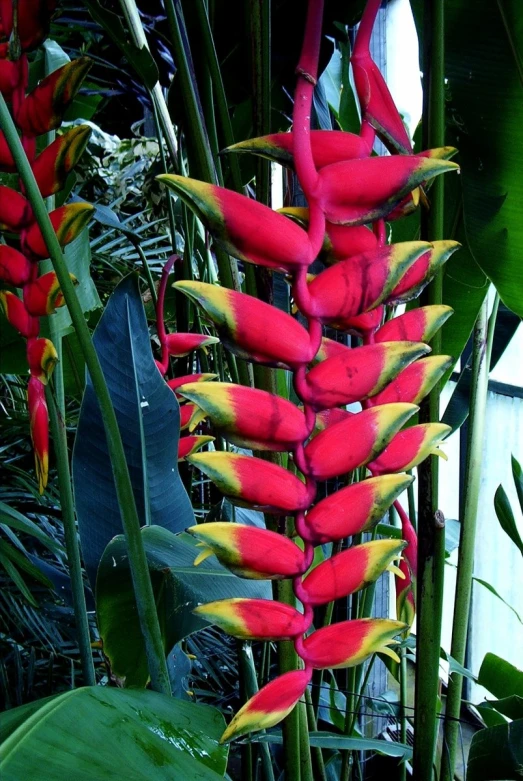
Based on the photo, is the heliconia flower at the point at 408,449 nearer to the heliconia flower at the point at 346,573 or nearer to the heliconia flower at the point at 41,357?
the heliconia flower at the point at 346,573

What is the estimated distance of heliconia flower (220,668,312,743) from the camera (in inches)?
9.1

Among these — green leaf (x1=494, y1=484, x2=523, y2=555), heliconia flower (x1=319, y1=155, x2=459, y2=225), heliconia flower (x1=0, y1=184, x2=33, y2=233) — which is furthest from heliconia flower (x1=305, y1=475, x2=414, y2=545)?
green leaf (x1=494, y1=484, x2=523, y2=555)

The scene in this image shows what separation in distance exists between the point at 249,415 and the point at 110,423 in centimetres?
11

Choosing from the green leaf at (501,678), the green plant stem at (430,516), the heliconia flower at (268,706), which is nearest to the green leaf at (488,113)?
the green plant stem at (430,516)

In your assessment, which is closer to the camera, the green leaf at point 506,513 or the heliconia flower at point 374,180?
the heliconia flower at point 374,180

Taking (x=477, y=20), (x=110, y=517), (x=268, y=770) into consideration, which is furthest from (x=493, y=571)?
(x=477, y=20)

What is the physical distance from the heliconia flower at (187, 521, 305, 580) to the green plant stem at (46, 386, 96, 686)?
0.19m

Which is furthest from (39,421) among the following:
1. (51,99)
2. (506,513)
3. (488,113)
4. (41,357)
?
(506,513)

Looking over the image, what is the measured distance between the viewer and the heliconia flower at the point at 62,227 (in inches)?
12.8

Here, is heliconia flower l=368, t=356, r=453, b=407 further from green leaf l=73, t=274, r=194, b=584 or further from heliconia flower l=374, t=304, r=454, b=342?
green leaf l=73, t=274, r=194, b=584

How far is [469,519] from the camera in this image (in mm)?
507

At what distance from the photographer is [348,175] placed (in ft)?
0.79

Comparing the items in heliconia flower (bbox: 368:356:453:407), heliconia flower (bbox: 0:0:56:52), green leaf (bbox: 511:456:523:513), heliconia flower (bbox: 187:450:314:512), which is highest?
heliconia flower (bbox: 0:0:56:52)

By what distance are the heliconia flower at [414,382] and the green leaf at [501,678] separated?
53 centimetres
